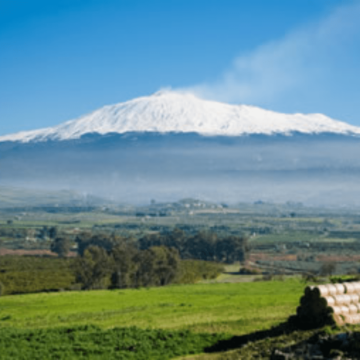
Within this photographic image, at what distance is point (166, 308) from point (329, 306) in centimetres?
1513

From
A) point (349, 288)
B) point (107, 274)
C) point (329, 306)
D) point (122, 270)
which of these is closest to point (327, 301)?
point (329, 306)

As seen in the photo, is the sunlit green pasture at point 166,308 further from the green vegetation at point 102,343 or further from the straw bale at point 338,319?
the straw bale at point 338,319

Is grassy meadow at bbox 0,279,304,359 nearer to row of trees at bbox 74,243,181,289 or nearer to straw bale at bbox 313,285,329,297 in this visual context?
straw bale at bbox 313,285,329,297

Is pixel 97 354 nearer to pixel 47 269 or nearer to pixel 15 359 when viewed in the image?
pixel 15 359

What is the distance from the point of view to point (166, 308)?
40.5 m

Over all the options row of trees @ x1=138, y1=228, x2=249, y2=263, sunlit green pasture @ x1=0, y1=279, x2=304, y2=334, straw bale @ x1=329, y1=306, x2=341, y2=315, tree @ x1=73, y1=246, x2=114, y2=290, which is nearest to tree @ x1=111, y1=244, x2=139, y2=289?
tree @ x1=73, y1=246, x2=114, y2=290

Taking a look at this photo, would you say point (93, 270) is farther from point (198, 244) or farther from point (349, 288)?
point (198, 244)

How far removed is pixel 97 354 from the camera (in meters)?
26.4

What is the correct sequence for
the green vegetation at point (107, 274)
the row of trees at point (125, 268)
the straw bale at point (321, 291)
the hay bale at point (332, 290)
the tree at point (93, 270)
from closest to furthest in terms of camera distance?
1. the straw bale at point (321, 291)
2. the hay bale at point (332, 290)
3. the green vegetation at point (107, 274)
4. the tree at point (93, 270)
5. the row of trees at point (125, 268)

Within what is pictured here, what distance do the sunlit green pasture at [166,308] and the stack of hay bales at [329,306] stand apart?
356cm

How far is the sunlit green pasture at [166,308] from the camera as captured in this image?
33.6m

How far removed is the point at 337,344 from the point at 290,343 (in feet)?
8.49

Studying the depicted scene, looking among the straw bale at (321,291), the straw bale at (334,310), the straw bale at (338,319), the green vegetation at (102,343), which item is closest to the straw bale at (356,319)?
the straw bale at (338,319)

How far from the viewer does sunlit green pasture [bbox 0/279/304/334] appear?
110 ft
